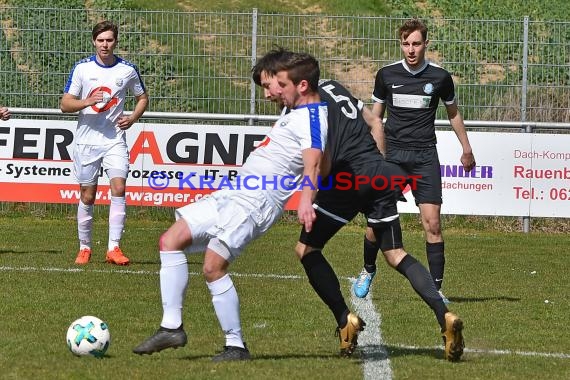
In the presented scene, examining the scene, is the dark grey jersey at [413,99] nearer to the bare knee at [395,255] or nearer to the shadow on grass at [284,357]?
the bare knee at [395,255]

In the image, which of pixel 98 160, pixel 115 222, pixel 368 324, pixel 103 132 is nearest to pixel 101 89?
pixel 103 132

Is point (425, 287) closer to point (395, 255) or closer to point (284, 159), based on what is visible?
point (395, 255)

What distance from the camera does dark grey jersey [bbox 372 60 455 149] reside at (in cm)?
1004

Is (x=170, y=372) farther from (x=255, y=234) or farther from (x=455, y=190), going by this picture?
(x=455, y=190)

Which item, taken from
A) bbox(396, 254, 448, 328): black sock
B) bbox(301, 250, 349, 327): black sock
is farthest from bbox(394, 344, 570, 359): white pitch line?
bbox(301, 250, 349, 327): black sock

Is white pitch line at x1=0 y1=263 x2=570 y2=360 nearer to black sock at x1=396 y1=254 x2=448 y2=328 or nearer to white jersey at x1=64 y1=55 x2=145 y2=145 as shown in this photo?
black sock at x1=396 y1=254 x2=448 y2=328

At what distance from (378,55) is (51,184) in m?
4.97

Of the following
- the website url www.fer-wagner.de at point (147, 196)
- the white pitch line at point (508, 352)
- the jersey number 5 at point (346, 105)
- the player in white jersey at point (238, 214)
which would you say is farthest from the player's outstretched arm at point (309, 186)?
the website url www.fer-wagner.de at point (147, 196)

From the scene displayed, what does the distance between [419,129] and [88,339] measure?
3886mm

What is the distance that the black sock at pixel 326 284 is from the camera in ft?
24.7

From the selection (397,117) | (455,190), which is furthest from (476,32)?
(397,117)

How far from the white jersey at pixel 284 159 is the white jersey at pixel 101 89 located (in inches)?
212

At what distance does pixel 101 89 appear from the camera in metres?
12.2

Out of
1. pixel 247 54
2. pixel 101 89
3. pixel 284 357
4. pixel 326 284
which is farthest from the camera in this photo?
pixel 247 54
